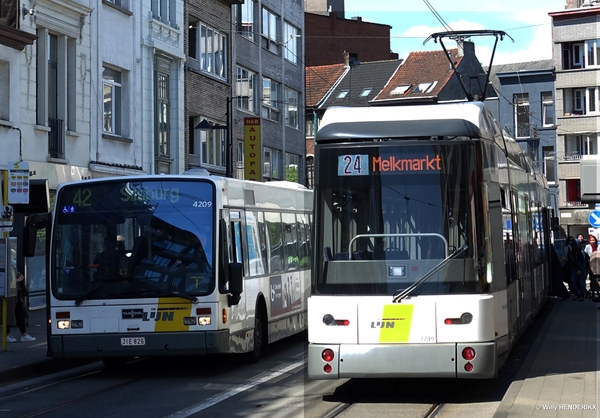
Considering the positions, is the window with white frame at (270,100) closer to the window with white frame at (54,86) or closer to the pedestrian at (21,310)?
the window with white frame at (54,86)

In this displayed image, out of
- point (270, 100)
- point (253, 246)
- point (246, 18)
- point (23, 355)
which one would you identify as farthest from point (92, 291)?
point (270, 100)

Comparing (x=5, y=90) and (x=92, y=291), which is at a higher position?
(x=5, y=90)

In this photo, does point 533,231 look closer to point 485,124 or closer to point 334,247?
point 485,124

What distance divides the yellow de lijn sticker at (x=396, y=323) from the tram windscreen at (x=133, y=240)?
347 centimetres

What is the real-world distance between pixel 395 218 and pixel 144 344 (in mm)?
4212

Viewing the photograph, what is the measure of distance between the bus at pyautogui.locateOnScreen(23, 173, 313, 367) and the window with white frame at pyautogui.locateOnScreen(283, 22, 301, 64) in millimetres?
31739

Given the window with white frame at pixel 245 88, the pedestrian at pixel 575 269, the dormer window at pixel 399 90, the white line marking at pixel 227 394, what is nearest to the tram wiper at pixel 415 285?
the white line marking at pixel 227 394

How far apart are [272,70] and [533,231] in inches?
1027

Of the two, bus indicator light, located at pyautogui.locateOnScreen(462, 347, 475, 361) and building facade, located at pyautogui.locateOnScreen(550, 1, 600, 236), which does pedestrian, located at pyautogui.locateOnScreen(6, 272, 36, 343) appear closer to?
bus indicator light, located at pyautogui.locateOnScreen(462, 347, 475, 361)

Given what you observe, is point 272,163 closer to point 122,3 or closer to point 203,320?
point 122,3

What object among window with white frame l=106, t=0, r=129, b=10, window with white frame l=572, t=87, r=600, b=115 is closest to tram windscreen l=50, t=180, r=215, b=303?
window with white frame l=106, t=0, r=129, b=10

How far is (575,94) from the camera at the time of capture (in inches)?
2714

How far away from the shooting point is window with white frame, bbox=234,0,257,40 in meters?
39.3

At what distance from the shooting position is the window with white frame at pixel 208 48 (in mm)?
34750
